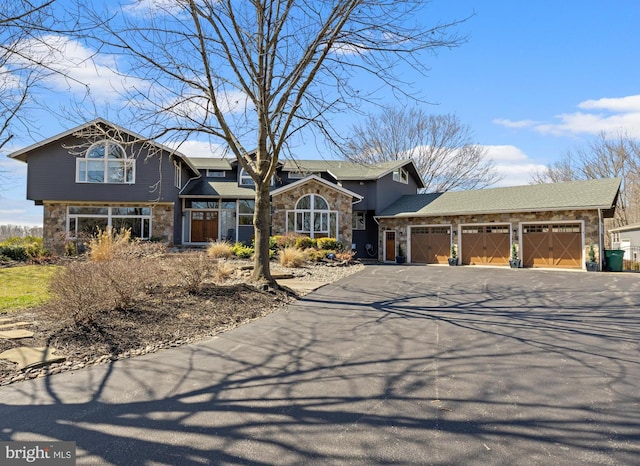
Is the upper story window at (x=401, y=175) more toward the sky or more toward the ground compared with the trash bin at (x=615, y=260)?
more toward the sky

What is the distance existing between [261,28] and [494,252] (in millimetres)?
15526

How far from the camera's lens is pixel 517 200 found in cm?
1986

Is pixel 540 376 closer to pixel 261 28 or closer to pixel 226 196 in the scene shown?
pixel 261 28

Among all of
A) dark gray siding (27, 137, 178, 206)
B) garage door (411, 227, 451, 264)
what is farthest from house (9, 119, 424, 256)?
garage door (411, 227, 451, 264)

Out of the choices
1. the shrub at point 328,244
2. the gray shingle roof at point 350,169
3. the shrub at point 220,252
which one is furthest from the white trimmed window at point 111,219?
the shrub at point 328,244

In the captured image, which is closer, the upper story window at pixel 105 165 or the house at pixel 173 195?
the house at pixel 173 195

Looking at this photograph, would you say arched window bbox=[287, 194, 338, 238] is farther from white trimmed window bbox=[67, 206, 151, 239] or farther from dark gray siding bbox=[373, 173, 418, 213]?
white trimmed window bbox=[67, 206, 151, 239]

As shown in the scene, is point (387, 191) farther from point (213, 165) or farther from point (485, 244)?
point (213, 165)

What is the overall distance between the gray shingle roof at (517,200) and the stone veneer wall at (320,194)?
2.77 m

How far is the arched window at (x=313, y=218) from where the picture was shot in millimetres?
21734

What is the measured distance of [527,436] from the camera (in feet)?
10.8

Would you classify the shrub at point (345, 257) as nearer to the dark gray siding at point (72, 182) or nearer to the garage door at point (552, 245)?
the garage door at point (552, 245)

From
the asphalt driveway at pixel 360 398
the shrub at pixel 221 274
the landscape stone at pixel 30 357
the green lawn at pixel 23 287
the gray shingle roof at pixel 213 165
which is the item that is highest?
the gray shingle roof at pixel 213 165

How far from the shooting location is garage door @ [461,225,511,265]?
19734mm
